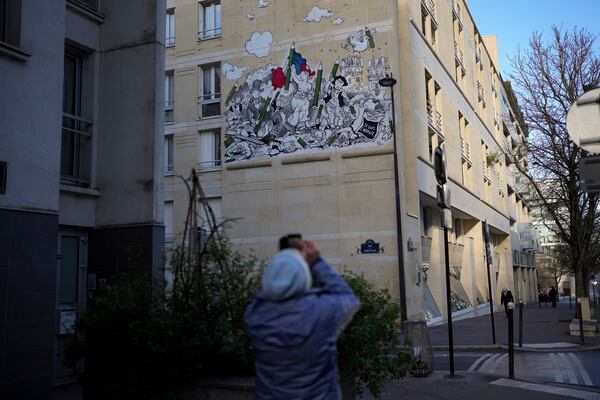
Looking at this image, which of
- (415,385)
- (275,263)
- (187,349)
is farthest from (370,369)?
(415,385)

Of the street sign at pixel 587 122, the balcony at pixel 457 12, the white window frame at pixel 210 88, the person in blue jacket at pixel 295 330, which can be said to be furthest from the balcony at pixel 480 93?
the person in blue jacket at pixel 295 330

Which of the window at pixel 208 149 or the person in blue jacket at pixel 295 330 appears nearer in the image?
the person in blue jacket at pixel 295 330

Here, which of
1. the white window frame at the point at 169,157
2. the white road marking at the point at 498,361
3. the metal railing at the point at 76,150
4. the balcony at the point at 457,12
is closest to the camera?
the metal railing at the point at 76,150

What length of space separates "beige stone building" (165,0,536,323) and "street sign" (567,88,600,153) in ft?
52.8

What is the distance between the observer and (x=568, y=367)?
12281mm

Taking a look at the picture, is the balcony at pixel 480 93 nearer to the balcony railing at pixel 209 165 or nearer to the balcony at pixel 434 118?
the balcony at pixel 434 118

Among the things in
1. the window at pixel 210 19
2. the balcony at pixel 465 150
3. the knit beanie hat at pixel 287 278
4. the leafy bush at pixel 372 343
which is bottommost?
the leafy bush at pixel 372 343

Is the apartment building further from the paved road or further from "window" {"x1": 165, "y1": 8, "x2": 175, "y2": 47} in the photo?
"window" {"x1": 165, "y1": 8, "x2": 175, "y2": 47}

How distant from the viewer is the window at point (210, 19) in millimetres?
29258

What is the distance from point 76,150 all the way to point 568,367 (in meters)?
10.4

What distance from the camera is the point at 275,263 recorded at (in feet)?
10.6

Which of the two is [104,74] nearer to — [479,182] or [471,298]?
[471,298]

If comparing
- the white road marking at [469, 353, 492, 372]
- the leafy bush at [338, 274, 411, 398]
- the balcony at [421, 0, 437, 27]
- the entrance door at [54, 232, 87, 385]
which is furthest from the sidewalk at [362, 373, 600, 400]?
the balcony at [421, 0, 437, 27]

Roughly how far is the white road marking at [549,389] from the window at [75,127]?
735cm
